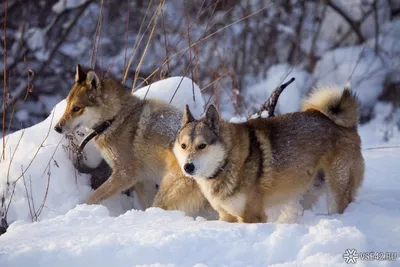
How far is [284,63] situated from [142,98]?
854cm

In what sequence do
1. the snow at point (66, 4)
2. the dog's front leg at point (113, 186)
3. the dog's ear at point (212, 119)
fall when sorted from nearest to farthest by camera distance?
the dog's ear at point (212, 119) → the dog's front leg at point (113, 186) → the snow at point (66, 4)

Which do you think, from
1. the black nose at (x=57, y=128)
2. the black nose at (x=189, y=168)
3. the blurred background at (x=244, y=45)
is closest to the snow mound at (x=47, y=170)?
the black nose at (x=57, y=128)

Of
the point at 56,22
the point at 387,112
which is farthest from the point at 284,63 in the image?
the point at 56,22

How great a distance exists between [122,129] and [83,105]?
0.41 m

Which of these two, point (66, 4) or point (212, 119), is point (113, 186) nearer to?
point (212, 119)

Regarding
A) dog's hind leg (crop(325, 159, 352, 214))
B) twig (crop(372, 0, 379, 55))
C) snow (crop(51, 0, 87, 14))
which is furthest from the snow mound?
twig (crop(372, 0, 379, 55))

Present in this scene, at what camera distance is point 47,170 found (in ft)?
16.0

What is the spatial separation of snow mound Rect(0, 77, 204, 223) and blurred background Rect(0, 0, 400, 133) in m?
5.35

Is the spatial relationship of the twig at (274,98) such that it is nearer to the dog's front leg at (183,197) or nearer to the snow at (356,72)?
the dog's front leg at (183,197)

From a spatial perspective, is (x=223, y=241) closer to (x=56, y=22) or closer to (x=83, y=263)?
(x=83, y=263)

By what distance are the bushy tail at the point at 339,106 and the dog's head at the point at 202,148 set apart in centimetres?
88

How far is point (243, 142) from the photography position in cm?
405

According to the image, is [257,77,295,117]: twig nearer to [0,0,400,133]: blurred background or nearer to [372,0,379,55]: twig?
[0,0,400,133]: blurred background

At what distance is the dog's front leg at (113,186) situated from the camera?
4.81 meters
